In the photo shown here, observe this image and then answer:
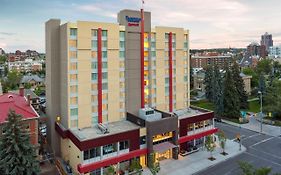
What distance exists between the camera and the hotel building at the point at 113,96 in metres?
36.3

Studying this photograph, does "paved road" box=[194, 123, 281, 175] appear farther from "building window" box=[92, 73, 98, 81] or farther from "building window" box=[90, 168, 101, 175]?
"building window" box=[92, 73, 98, 81]

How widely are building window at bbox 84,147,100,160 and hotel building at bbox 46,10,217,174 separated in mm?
132

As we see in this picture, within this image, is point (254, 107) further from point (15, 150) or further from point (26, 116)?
point (15, 150)

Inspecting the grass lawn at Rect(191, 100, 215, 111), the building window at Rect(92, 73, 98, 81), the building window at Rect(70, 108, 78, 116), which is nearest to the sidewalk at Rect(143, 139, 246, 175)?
the building window at Rect(70, 108, 78, 116)

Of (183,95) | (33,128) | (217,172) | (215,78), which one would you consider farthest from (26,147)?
(215,78)

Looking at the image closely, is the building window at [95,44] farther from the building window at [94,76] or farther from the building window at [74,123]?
the building window at [74,123]

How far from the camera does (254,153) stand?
43125 mm

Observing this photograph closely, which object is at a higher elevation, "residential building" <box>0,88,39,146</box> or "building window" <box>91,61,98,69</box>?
"building window" <box>91,61,98,69</box>

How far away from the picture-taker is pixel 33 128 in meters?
37.7

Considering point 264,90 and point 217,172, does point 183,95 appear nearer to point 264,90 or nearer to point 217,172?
point 217,172

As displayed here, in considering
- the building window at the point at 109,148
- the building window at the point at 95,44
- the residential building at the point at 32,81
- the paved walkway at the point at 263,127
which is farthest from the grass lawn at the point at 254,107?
the residential building at the point at 32,81

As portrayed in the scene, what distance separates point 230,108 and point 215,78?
41.4 ft

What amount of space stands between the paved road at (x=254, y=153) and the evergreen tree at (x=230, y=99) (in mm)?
7515

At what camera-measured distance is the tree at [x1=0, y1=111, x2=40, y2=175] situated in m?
28.5
